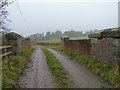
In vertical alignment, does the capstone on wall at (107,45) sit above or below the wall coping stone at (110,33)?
below

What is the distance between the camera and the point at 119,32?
4789 millimetres

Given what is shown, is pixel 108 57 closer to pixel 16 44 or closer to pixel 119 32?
pixel 119 32

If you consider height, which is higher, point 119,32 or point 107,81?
point 119,32

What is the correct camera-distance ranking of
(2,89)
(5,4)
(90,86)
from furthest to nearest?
(5,4)
(90,86)
(2,89)

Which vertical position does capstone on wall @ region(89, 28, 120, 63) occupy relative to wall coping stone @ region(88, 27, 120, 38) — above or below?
below

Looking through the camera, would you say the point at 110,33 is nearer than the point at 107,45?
Yes

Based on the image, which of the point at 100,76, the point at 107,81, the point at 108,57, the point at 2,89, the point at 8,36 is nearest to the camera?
the point at 2,89

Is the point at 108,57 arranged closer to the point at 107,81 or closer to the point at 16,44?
the point at 107,81

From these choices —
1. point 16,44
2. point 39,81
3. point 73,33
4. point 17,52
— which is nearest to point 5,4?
point 16,44

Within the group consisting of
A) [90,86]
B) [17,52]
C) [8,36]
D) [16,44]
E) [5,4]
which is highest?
[5,4]

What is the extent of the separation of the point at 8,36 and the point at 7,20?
45.1 inches

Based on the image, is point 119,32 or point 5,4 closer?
point 119,32

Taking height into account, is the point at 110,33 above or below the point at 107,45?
above

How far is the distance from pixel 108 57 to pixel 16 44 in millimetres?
5835
